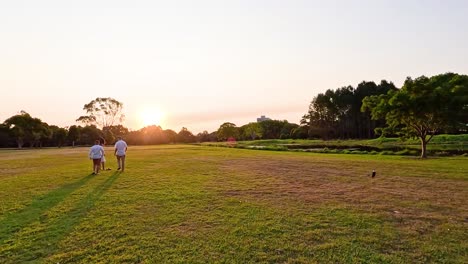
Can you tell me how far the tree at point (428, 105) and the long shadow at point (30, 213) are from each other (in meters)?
22.4

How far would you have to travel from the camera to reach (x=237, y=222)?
7.07m

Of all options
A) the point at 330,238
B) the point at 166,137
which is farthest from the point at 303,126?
the point at 330,238

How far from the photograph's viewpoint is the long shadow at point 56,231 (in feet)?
18.0

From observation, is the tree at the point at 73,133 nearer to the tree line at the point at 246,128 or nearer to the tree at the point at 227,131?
the tree line at the point at 246,128

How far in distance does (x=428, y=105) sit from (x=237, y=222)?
21329 mm

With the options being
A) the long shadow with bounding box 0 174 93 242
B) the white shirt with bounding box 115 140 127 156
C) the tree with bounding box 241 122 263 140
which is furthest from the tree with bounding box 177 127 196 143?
the long shadow with bounding box 0 174 93 242

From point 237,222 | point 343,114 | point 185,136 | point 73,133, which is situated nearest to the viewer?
point 237,222

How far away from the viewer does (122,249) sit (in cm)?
562

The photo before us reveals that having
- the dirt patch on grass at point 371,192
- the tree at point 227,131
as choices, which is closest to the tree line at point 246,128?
the tree at point 227,131

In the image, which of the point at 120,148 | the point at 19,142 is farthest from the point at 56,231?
the point at 19,142

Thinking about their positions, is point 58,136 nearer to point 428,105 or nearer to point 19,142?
point 19,142

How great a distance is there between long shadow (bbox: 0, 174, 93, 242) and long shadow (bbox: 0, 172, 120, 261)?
A: 0.64 metres

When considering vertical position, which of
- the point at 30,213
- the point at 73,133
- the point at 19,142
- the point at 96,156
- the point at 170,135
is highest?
the point at 73,133

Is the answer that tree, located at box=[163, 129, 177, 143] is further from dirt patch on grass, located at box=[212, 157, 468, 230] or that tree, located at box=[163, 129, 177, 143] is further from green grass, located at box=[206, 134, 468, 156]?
dirt patch on grass, located at box=[212, 157, 468, 230]
